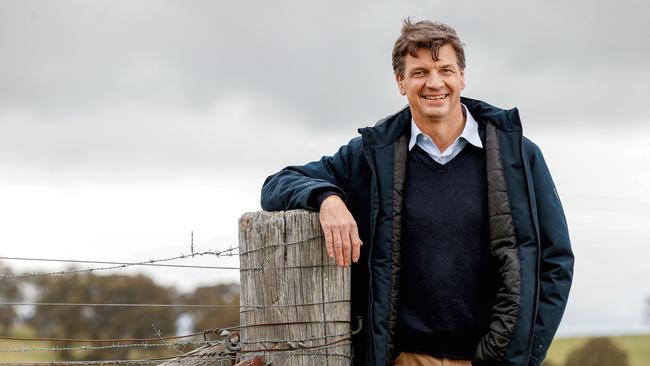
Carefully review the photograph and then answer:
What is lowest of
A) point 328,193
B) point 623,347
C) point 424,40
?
point 623,347

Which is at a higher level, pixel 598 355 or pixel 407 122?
pixel 407 122

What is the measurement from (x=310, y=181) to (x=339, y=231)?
0.39 metres

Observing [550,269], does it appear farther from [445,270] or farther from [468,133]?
[468,133]

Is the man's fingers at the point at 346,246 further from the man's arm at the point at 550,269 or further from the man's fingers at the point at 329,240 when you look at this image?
the man's arm at the point at 550,269

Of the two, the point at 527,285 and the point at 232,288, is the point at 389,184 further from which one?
the point at 232,288

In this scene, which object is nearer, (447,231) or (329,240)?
(329,240)

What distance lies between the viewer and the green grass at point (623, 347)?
5028 centimetres

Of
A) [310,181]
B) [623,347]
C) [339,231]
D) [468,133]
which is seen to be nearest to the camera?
[339,231]

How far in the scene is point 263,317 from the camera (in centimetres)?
450

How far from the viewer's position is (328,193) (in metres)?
4.50

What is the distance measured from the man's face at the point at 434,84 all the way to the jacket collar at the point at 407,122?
15 cm

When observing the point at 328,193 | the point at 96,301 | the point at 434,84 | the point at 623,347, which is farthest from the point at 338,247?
the point at 623,347

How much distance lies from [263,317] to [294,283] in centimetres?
22

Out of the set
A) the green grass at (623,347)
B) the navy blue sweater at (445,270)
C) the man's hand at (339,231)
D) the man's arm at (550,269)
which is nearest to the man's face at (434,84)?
the navy blue sweater at (445,270)
